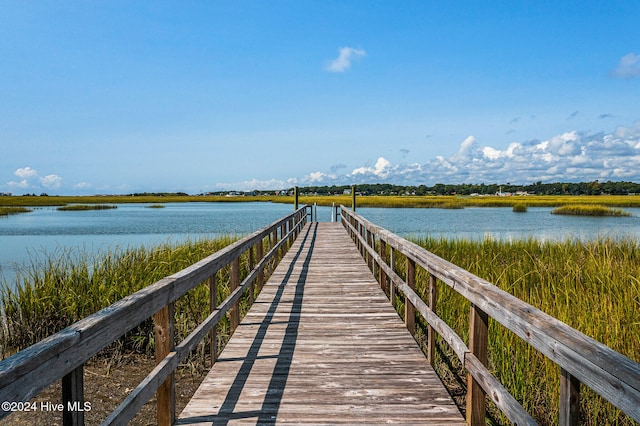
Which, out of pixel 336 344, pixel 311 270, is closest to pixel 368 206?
pixel 311 270

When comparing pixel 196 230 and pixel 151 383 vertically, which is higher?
pixel 151 383

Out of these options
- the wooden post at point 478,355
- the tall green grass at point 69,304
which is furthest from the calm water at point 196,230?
the wooden post at point 478,355

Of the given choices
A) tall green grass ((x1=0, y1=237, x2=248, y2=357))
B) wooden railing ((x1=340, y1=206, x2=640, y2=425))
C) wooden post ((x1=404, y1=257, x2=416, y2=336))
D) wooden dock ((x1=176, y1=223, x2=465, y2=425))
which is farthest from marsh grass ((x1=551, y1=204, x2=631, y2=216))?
wooden railing ((x1=340, y1=206, x2=640, y2=425))

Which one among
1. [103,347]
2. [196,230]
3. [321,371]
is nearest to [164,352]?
[103,347]

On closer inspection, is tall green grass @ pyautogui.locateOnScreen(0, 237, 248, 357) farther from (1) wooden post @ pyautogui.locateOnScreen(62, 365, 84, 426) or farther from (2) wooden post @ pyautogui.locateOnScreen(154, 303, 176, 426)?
(1) wooden post @ pyautogui.locateOnScreen(62, 365, 84, 426)

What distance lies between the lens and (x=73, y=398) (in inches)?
63.3

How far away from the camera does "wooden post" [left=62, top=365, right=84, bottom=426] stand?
1561 millimetres

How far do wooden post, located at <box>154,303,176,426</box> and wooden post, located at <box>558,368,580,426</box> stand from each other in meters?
2.11

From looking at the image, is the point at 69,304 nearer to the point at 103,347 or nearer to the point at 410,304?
the point at 410,304

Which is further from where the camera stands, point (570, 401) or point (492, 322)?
point (492, 322)

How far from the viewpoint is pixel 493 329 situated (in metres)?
5.02

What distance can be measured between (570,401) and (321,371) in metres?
2.35

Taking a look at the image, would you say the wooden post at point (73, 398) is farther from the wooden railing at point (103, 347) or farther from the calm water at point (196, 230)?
the calm water at point (196, 230)

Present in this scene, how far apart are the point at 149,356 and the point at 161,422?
4041 mm
